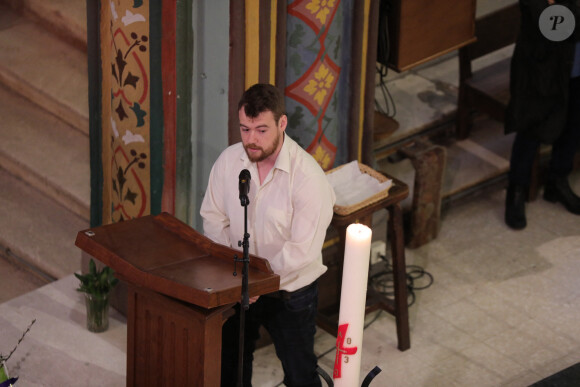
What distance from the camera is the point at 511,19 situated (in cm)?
738

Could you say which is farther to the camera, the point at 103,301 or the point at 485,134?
the point at 485,134

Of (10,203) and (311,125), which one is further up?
(311,125)

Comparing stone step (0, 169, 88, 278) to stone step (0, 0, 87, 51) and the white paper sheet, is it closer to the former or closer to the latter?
stone step (0, 0, 87, 51)

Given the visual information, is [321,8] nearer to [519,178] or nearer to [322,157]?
[322,157]

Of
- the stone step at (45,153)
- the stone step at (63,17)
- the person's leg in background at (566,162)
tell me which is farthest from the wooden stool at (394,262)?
the stone step at (63,17)

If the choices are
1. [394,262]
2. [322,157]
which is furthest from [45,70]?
[394,262]

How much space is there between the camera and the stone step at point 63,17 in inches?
280

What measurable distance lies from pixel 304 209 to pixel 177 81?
112cm

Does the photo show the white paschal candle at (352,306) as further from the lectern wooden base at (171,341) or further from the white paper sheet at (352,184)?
the white paper sheet at (352,184)

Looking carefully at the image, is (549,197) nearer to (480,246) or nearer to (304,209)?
(480,246)

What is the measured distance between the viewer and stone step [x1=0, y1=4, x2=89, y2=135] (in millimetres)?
6762

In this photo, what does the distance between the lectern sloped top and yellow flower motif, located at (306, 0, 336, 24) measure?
1517mm

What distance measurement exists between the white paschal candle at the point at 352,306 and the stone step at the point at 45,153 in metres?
3.43

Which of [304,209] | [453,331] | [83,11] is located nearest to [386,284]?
[453,331]
